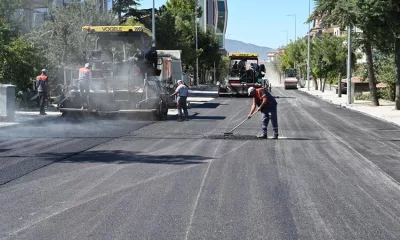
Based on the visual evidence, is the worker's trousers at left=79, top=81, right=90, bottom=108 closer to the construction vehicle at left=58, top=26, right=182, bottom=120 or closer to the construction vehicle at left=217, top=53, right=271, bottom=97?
the construction vehicle at left=58, top=26, right=182, bottom=120

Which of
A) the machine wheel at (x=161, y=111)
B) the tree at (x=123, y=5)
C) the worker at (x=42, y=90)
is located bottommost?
the machine wheel at (x=161, y=111)

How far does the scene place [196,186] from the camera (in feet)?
31.7

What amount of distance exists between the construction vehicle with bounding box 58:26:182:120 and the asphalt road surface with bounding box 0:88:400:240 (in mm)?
4217

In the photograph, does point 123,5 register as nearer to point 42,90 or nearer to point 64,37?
point 64,37

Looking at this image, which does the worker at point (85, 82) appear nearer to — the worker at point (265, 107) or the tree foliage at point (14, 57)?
the tree foliage at point (14, 57)

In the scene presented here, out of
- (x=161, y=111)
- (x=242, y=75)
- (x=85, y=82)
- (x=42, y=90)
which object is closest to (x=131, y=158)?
(x=85, y=82)

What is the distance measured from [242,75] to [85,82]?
24.5 m

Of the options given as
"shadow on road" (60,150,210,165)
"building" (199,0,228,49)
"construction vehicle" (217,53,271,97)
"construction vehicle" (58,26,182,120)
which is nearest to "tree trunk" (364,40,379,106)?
"construction vehicle" (217,53,271,97)

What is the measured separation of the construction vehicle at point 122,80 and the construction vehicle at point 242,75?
71.2 ft

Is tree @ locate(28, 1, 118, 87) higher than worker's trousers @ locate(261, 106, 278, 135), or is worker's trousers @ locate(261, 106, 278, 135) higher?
tree @ locate(28, 1, 118, 87)

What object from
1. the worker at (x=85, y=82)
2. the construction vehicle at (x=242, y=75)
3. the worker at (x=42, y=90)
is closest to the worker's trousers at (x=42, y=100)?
the worker at (x=42, y=90)

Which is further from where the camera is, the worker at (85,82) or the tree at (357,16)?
the tree at (357,16)

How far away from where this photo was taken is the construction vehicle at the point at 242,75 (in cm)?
4412

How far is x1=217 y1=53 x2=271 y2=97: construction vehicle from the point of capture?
145ft
